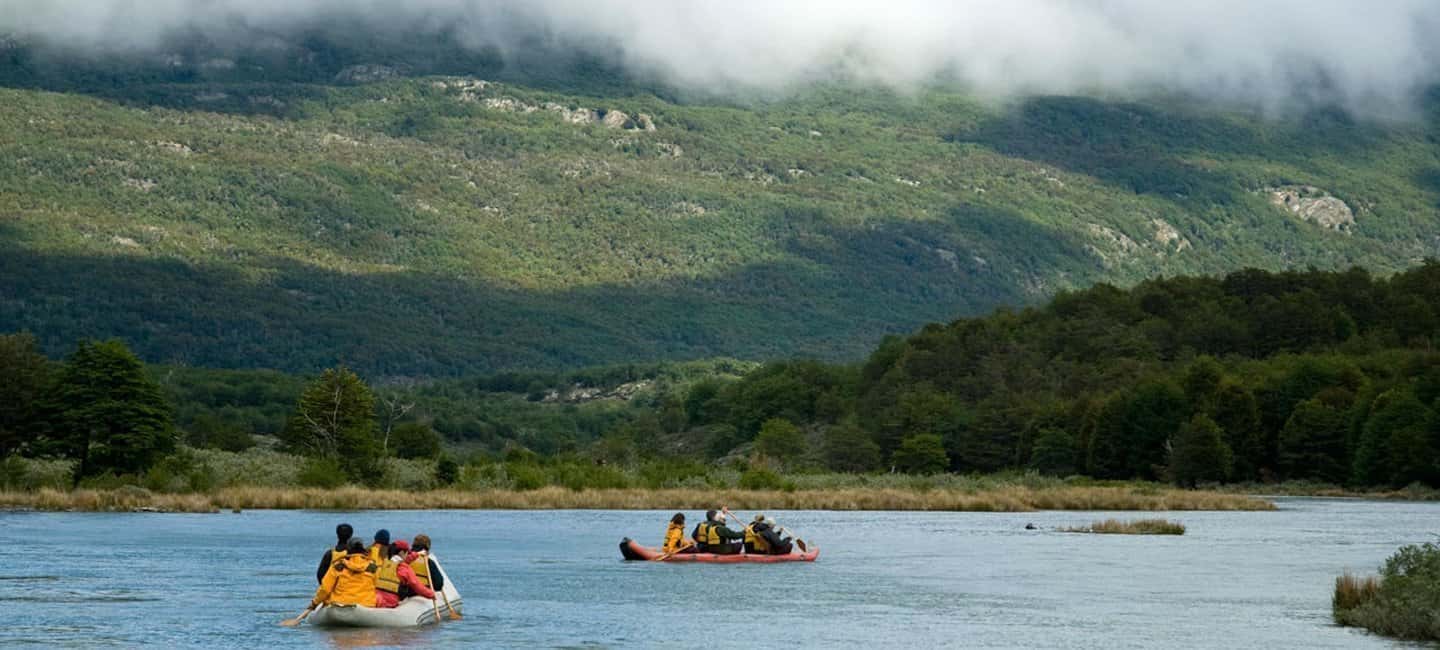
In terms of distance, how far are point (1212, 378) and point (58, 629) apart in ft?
414

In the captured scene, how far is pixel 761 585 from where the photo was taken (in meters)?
60.9

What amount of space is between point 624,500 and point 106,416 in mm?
26031

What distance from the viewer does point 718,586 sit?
60.3m

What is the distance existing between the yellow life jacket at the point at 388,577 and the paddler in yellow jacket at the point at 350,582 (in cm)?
57

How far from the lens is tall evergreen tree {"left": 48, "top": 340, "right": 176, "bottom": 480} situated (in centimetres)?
10475

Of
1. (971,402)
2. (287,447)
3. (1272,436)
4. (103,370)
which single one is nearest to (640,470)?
(287,447)

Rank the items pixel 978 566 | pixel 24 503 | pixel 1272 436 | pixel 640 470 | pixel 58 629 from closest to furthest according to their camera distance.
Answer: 1. pixel 58 629
2. pixel 978 566
3. pixel 24 503
4. pixel 640 470
5. pixel 1272 436

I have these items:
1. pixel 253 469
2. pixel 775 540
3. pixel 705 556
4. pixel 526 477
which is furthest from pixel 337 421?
pixel 775 540

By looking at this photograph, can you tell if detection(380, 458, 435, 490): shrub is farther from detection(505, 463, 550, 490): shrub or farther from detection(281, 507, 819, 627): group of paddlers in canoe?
detection(281, 507, 819, 627): group of paddlers in canoe

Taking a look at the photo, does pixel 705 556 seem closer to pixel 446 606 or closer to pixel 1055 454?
pixel 446 606

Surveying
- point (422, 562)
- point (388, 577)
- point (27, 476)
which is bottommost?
point (388, 577)

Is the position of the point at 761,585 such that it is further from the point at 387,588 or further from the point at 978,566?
the point at 387,588

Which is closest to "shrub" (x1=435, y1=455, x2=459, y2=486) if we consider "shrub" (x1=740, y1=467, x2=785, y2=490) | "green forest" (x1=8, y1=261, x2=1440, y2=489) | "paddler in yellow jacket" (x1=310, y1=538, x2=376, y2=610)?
"green forest" (x1=8, y1=261, x2=1440, y2=489)

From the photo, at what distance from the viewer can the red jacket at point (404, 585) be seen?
48.0 m
